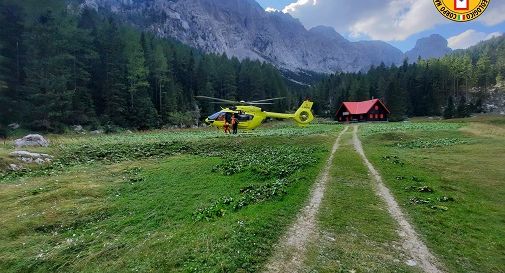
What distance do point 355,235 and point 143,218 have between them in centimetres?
883

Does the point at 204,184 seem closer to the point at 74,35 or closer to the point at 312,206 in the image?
the point at 312,206

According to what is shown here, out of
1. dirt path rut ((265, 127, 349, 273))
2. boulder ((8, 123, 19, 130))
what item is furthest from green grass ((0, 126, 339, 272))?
boulder ((8, 123, 19, 130))

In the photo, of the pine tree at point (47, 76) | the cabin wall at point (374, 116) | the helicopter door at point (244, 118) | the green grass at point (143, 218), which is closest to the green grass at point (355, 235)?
the green grass at point (143, 218)

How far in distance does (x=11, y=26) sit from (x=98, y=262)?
66.2m

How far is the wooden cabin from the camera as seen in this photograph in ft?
315

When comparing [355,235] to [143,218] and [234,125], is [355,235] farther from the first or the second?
[234,125]

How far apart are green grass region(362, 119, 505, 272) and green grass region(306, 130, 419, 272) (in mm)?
1221

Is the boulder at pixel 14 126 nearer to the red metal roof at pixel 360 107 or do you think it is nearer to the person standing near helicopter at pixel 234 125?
the person standing near helicopter at pixel 234 125

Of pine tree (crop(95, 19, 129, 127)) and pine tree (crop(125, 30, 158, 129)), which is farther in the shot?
pine tree (crop(125, 30, 158, 129))

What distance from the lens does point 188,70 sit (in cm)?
10681

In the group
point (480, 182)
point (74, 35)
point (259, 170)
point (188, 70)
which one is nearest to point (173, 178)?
point (259, 170)

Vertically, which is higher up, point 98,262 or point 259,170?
point 259,170

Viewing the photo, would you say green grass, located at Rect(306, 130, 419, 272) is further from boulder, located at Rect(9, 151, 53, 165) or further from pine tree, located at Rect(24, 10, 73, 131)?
pine tree, located at Rect(24, 10, 73, 131)

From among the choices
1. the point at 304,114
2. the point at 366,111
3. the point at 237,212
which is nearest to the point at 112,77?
the point at 304,114
